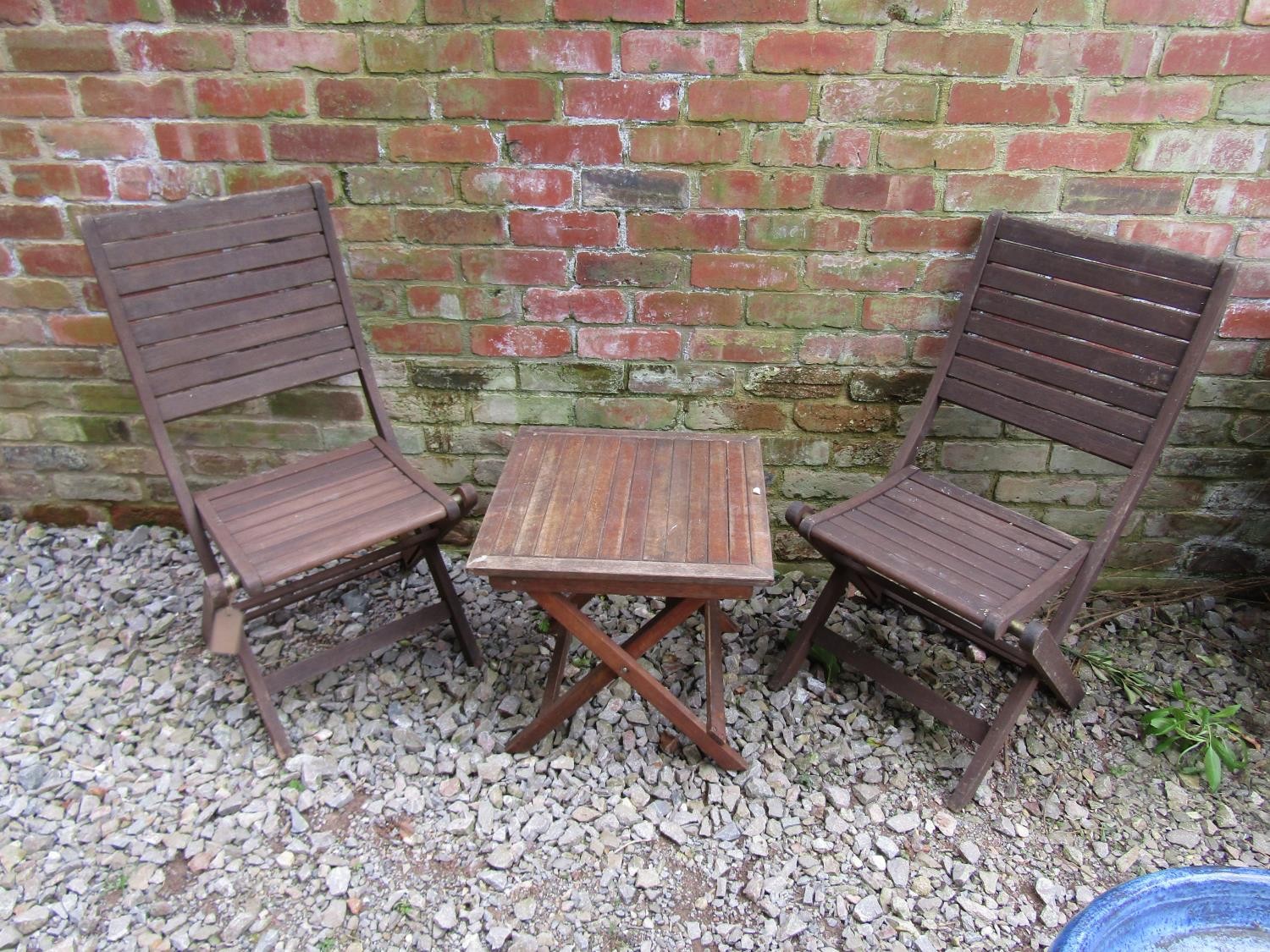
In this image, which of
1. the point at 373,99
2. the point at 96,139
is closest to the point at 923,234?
the point at 373,99

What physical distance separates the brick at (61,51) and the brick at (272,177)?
390mm

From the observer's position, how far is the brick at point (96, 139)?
2576mm

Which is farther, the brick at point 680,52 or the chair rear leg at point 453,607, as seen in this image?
the chair rear leg at point 453,607

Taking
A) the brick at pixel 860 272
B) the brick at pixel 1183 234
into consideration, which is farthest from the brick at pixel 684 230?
the brick at pixel 1183 234

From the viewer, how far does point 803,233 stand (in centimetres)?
258

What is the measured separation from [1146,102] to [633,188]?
1334 millimetres

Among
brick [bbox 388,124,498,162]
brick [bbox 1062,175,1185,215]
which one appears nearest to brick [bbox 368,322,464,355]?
brick [bbox 388,124,498,162]

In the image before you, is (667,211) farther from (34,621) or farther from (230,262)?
(34,621)

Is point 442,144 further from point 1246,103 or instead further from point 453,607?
point 1246,103

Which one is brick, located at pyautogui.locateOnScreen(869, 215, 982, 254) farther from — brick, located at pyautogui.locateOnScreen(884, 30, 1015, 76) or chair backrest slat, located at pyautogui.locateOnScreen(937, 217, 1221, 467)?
brick, located at pyautogui.locateOnScreen(884, 30, 1015, 76)

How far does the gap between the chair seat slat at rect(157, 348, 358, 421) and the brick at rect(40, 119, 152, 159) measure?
74 cm

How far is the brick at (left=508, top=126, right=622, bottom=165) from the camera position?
2.49 meters

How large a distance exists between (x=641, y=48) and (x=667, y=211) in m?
0.42

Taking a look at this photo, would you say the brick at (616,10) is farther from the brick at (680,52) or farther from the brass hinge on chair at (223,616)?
the brass hinge on chair at (223,616)
